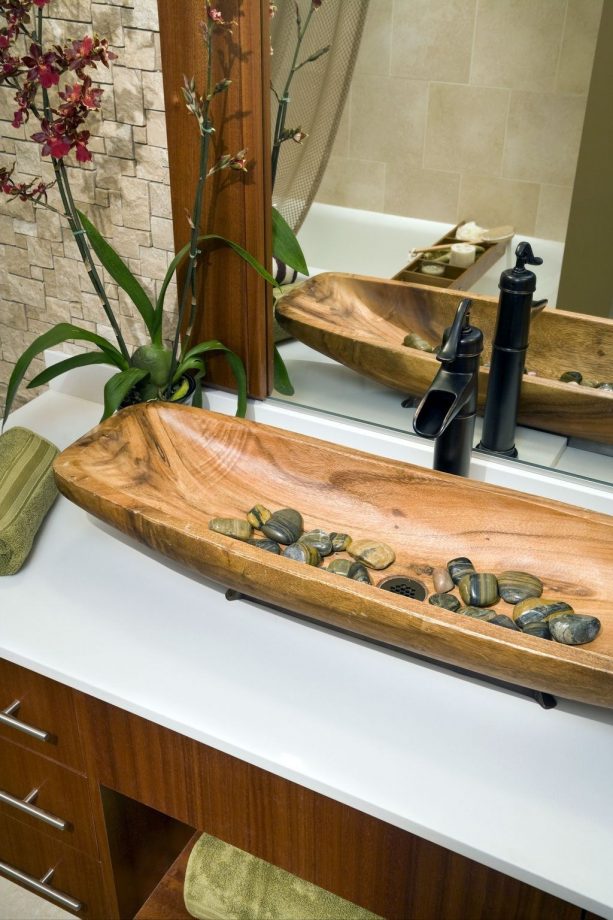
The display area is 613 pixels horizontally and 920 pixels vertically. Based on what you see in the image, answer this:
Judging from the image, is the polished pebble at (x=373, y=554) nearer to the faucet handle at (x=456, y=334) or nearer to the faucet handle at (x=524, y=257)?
the faucet handle at (x=456, y=334)

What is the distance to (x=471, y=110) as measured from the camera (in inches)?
45.7

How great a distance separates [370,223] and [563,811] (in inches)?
30.7

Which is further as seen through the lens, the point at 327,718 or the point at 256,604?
the point at 256,604

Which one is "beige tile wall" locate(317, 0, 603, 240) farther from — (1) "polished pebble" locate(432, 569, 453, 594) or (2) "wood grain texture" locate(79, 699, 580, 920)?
(2) "wood grain texture" locate(79, 699, 580, 920)

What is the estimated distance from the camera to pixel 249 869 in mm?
1436

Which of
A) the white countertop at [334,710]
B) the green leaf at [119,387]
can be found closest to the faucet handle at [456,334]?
the white countertop at [334,710]

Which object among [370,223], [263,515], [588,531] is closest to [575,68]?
[370,223]

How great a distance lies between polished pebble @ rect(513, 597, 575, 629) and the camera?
1.06 m

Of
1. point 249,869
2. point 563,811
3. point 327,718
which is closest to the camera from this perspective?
point 563,811

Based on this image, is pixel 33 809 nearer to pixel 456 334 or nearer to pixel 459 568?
pixel 459 568

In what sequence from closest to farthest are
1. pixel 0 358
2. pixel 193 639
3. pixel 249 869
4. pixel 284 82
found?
pixel 193 639 < pixel 284 82 < pixel 249 869 < pixel 0 358

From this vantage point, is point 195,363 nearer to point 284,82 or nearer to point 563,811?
point 284,82

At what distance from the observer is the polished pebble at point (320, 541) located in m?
1.19

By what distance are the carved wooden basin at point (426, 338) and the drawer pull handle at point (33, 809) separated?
77 centimetres
